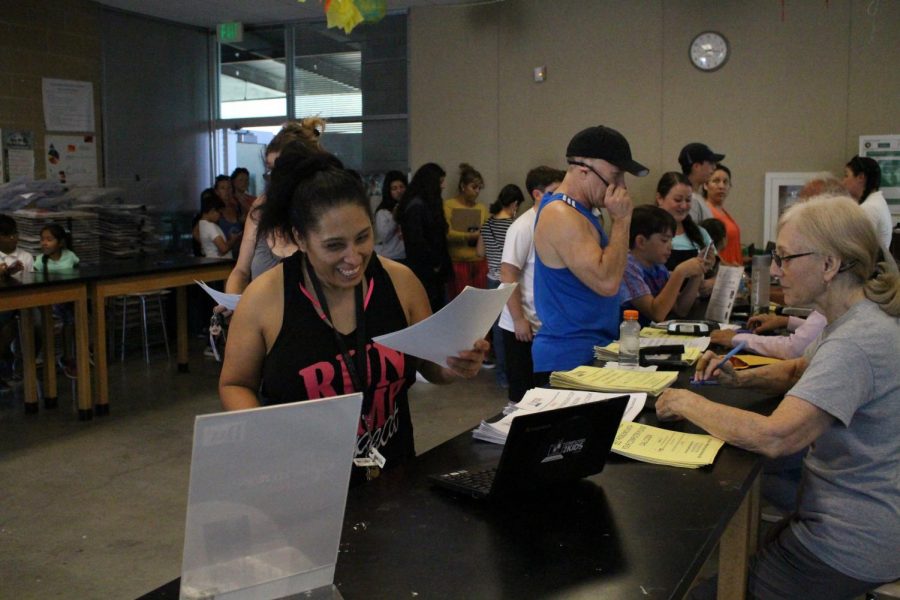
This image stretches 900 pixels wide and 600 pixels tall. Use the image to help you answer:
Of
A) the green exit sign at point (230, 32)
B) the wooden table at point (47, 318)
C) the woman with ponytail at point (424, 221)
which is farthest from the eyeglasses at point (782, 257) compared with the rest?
the green exit sign at point (230, 32)

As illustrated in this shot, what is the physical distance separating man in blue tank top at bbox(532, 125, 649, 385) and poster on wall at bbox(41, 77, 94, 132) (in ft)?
20.4

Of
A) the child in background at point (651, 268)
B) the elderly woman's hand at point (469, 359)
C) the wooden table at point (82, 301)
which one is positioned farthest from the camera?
the wooden table at point (82, 301)

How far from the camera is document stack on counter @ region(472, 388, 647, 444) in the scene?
6.01 ft

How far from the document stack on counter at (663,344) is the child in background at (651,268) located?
0.15 metres

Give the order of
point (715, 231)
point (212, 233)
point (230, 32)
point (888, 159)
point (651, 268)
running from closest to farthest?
point (651, 268) < point (715, 231) < point (888, 159) < point (212, 233) < point (230, 32)

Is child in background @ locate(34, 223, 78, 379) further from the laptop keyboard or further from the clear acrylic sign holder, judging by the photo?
the clear acrylic sign holder

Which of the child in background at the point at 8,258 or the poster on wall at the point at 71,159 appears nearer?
the child in background at the point at 8,258

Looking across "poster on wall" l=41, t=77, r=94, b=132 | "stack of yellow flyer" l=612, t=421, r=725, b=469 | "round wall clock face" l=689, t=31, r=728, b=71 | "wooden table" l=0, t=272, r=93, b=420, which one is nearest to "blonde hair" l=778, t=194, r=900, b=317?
"stack of yellow flyer" l=612, t=421, r=725, b=469

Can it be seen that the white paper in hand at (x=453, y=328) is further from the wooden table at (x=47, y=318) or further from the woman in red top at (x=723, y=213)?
the wooden table at (x=47, y=318)

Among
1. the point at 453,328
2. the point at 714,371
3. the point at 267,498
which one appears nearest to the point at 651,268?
the point at 714,371

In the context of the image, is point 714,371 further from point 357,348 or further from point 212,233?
point 212,233

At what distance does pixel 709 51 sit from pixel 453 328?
5.93 metres

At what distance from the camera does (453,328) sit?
1.63m

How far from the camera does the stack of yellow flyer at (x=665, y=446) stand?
1.70 metres
